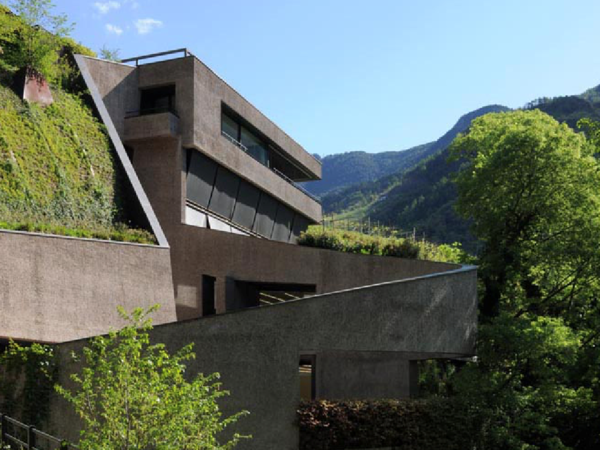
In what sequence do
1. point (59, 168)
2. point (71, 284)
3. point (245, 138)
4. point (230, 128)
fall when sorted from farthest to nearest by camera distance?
point (245, 138)
point (230, 128)
point (59, 168)
point (71, 284)

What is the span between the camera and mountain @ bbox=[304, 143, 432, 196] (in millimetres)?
186500

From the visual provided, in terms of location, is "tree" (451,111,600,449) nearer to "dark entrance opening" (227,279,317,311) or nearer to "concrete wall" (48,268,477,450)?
"concrete wall" (48,268,477,450)

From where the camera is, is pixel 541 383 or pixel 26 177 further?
pixel 541 383

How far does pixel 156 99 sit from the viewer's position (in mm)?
26422

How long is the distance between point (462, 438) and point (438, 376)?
6.93 metres

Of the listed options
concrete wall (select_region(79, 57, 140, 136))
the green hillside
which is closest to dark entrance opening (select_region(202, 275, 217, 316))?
the green hillside

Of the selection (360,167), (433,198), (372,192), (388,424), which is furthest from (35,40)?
(360,167)

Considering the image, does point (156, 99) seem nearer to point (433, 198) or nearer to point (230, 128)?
point (230, 128)

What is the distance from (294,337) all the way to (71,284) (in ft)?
17.2

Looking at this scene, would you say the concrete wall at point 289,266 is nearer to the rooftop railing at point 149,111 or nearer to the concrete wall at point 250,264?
the concrete wall at point 250,264

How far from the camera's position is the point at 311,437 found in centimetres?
1582

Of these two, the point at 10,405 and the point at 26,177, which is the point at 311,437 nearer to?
the point at 10,405

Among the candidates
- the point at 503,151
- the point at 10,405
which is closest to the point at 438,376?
the point at 503,151

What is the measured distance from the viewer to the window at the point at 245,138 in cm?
2872
